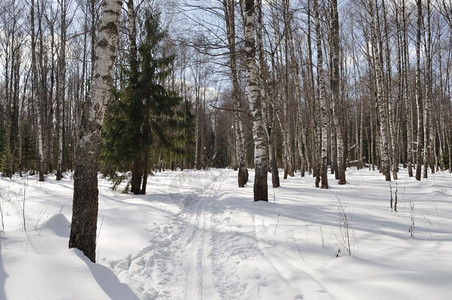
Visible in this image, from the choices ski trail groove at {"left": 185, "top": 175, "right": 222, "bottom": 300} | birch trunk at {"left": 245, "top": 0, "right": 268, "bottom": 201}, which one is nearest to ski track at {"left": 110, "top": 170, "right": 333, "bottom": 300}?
ski trail groove at {"left": 185, "top": 175, "right": 222, "bottom": 300}

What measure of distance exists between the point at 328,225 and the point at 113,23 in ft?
16.2

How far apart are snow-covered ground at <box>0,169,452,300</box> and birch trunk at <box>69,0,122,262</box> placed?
333mm

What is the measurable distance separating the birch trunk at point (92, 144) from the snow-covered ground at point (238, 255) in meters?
0.33

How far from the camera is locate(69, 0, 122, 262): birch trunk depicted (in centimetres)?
348

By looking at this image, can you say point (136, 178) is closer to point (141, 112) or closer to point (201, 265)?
point (141, 112)

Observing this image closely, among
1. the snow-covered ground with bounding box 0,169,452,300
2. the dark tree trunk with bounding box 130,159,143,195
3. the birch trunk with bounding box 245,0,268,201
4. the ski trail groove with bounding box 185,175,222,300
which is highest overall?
the birch trunk with bounding box 245,0,268,201

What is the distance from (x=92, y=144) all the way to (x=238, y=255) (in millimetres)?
2635

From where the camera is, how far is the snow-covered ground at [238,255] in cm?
267

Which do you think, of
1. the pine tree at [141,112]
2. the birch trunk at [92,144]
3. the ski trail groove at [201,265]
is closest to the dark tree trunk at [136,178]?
the pine tree at [141,112]

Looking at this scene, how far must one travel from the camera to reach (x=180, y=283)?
3.44m

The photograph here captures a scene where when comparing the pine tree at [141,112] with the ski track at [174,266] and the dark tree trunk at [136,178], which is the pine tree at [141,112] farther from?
the ski track at [174,266]

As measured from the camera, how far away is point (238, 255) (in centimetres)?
418

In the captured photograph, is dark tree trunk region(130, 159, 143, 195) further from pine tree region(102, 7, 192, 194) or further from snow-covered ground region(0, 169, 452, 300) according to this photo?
snow-covered ground region(0, 169, 452, 300)

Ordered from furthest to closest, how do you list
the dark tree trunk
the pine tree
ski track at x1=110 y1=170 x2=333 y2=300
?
the dark tree trunk < the pine tree < ski track at x1=110 y1=170 x2=333 y2=300
